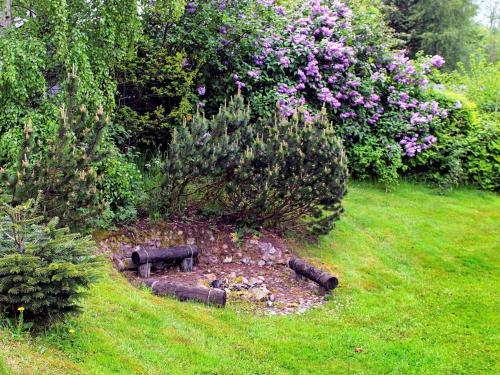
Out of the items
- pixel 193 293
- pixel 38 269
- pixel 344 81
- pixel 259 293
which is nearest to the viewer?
pixel 38 269

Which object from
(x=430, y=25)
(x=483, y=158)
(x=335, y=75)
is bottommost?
(x=483, y=158)

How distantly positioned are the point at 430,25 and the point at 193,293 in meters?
22.7

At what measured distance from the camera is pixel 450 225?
39.4 feet

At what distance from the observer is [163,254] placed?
8.51 meters

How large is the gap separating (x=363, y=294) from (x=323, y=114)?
129 inches

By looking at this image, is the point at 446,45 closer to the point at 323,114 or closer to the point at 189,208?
the point at 323,114

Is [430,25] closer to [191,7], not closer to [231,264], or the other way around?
[191,7]

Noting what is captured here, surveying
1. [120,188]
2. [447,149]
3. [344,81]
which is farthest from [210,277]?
[447,149]

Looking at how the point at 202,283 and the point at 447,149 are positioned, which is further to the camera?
the point at 447,149

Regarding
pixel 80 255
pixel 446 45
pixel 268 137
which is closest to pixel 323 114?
pixel 268 137

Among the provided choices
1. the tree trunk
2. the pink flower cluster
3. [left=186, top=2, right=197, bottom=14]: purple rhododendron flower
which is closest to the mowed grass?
the pink flower cluster

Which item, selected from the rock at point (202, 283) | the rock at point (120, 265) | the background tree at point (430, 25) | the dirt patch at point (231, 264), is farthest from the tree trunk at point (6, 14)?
the background tree at point (430, 25)

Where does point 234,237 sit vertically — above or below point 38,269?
below

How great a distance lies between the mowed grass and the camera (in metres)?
5.00
